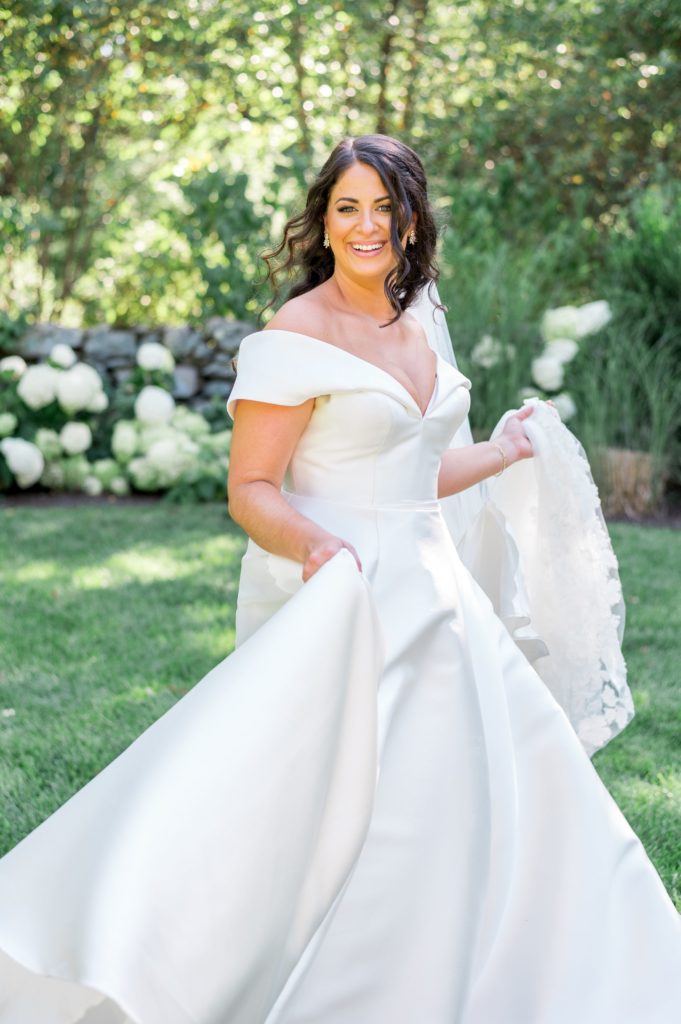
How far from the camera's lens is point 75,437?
290 inches

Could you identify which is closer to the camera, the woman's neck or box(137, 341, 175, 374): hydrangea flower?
the woman's neck

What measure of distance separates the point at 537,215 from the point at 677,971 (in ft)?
27.3

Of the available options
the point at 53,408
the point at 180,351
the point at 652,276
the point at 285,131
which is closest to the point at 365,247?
the point at 53,408

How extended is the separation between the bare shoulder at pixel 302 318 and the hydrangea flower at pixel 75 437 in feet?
17.3

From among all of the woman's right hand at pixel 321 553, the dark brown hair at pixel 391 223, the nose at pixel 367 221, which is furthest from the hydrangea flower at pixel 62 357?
A: the woman's right hand at pixel 321 553

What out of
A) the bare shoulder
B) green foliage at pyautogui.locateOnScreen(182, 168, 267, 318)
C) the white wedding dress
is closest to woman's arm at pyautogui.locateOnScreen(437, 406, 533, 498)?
the white wedding dress

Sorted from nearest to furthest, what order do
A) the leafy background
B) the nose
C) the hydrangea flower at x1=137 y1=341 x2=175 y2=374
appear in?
1. the nose
2. the hydrangea flower at x1=137 y1=341 x2=175 y2=374
3. the leafy background

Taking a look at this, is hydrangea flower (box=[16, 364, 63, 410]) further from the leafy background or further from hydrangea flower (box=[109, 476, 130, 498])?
the leafy background

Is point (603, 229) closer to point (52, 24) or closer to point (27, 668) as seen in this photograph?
point (52, 24)

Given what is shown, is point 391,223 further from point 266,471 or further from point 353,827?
point 353,827

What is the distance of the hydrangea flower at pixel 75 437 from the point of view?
24.2 feet

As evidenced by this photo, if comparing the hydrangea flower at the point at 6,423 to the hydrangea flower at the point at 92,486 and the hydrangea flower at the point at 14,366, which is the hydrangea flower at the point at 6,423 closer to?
the hydrangea flower at the point at 14,366

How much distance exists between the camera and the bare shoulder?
2.24 metres

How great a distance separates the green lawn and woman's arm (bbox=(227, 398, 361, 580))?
127 centimetres
